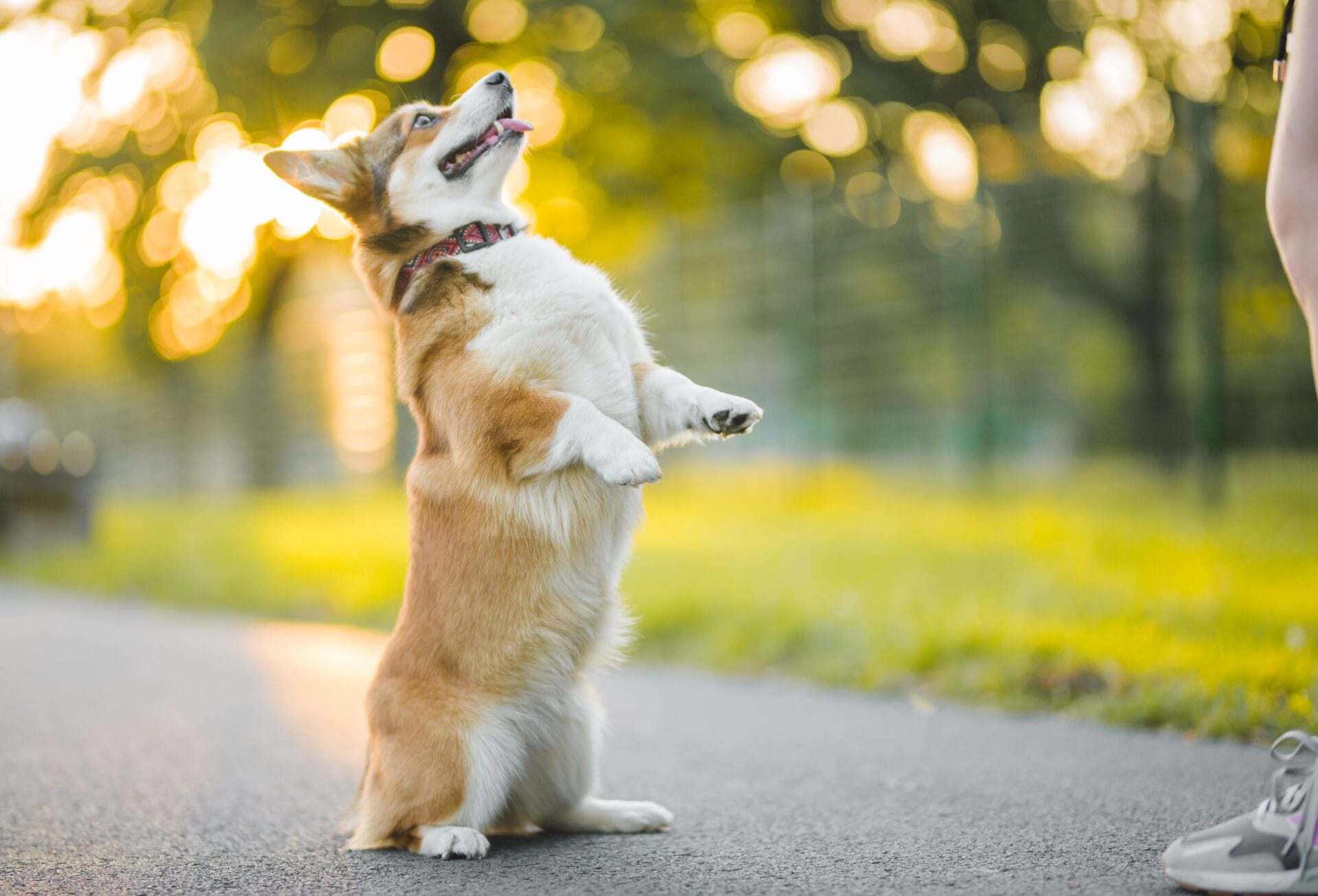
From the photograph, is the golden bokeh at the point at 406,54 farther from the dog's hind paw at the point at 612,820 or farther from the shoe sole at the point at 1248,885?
the shoe sole at the point at 1248,885

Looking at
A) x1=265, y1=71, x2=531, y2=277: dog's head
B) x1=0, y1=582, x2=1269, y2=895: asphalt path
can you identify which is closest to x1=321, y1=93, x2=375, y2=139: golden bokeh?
x1=0, y1=582, x2=1269, y2=895: asphalt path

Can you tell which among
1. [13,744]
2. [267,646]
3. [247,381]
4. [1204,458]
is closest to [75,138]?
[247,381]

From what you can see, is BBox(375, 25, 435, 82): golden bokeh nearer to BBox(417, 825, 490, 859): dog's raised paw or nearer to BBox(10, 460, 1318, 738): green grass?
BBox(10, 460, 1318, 738): green grass

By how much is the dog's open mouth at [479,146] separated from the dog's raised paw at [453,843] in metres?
1.66

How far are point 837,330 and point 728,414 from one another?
28.9ft

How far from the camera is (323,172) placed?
9.70ft

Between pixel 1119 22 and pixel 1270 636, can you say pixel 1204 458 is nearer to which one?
pixel 1270 636

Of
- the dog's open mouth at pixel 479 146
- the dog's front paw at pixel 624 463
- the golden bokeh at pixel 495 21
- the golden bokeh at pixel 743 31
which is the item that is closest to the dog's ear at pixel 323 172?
the dog's open mouth at pixel 479 146

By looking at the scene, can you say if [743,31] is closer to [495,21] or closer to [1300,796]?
[495,21]

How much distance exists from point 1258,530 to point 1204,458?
135cm

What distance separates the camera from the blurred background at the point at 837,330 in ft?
17.5

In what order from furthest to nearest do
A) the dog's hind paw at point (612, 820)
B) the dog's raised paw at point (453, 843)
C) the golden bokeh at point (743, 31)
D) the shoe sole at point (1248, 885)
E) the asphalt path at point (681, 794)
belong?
the golden bokeh at point (743, 31)
the dog's hind paw at point (612, 820)
the dog's raised paw at point (453, 843)
the asphalt path at point (681, 794)
the shoe sole at point (1248, 885)

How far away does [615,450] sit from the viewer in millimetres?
2486

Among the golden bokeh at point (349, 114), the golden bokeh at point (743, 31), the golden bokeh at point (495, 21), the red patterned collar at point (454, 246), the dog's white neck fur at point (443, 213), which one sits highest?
the golden bokeh at point (743, 31)
